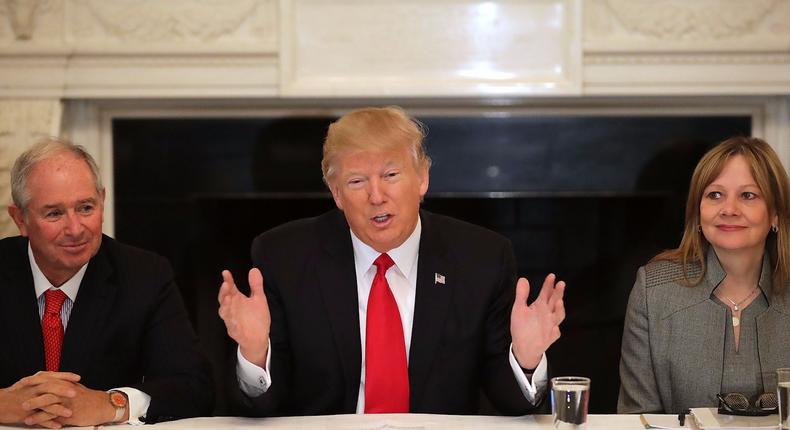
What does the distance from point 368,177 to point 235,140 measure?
172 centimetres

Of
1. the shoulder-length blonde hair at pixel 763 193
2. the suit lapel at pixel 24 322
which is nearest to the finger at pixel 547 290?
the shoulder-length blonde hair at pixel 763 193

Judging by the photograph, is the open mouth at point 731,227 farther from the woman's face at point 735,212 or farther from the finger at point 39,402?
the finger at point 39,402

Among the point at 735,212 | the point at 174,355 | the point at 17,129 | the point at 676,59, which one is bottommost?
the point at 174,355

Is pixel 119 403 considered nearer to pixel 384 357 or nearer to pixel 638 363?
pixel 384 357

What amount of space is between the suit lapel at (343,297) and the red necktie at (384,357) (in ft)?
0.11

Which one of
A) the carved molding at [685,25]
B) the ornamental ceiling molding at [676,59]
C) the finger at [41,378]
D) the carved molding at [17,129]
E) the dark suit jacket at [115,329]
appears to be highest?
the carved molding at [685,25]

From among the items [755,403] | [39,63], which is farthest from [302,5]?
[755,403]

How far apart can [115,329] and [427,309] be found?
74cm

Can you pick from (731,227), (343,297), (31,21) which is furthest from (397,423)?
(31,21)

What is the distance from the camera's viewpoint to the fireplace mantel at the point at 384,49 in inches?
142

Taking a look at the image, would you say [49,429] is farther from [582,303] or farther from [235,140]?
[582,303]

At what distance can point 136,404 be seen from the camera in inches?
83.4

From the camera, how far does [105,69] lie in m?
3.64

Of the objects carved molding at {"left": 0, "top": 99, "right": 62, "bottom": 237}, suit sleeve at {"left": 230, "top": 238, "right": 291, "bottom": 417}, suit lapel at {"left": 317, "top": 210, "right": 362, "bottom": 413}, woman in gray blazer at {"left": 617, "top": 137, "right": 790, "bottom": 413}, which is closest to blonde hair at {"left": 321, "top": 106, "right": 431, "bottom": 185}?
suit lapel at {"left": 317, "top": 210, "right": 362, "bottom": 413}
